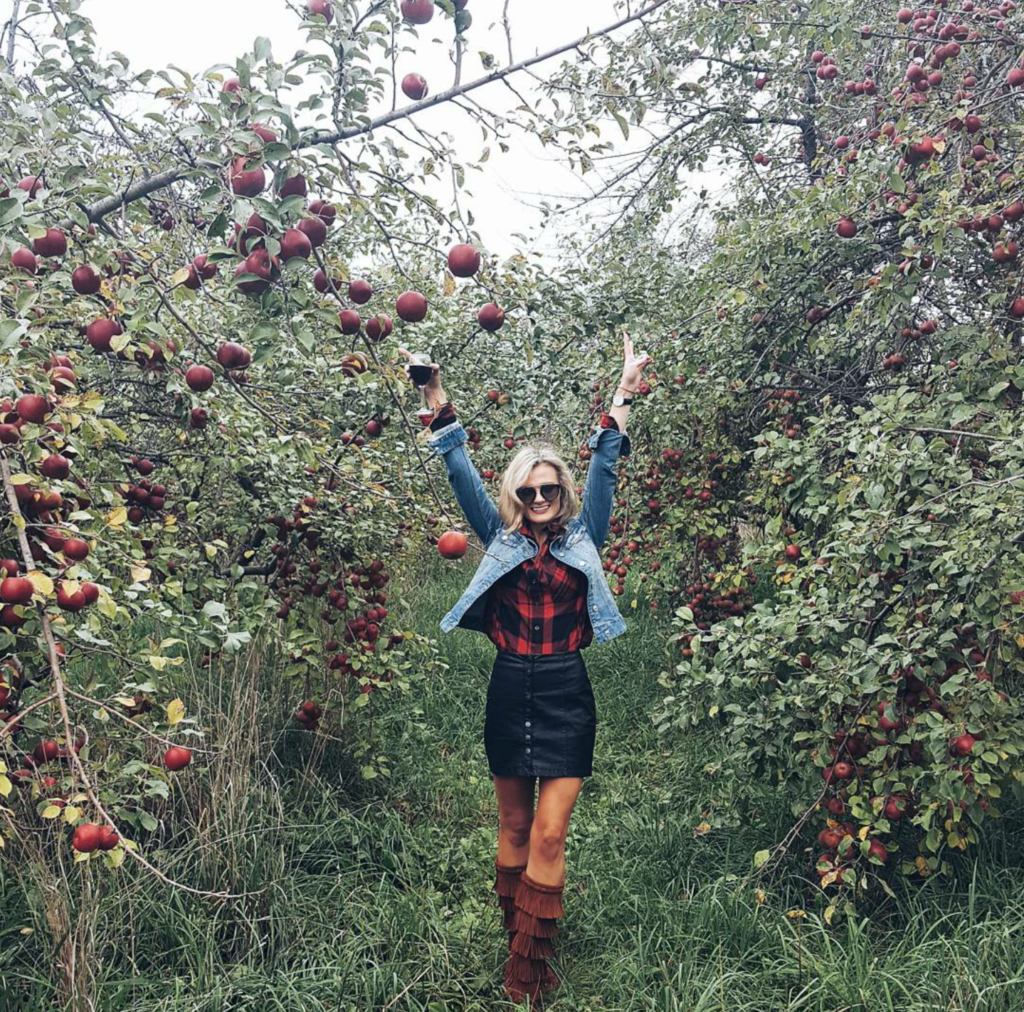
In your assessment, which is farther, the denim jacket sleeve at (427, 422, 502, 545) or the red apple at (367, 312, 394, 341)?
the denim jacket sleeve at (427, 422, 502, 545)

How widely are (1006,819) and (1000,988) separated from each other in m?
0.89

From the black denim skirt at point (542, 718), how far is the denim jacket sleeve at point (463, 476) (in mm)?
417

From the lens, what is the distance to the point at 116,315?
5.82 feet

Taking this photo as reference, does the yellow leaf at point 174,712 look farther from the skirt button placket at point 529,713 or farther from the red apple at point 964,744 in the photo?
the red apple at point 964,744

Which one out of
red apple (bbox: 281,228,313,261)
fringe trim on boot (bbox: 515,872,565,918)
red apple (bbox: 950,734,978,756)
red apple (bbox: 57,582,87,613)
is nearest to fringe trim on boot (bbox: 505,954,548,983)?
fringe trim on boot (bbox: 515,872,565,918)

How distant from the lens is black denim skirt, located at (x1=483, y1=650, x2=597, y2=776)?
7.82 feet

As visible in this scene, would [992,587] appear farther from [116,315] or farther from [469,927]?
[116,315]

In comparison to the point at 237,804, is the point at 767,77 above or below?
above

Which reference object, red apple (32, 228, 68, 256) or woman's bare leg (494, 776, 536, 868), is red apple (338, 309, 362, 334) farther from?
woman's bare leg (494, 776, 536, 868)

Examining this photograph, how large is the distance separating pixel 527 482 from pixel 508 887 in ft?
3.97

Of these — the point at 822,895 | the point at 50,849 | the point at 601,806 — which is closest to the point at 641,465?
the point at 601,806

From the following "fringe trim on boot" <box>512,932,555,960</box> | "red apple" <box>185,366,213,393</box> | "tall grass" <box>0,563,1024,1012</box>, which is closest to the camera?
"red apple" <box>185,366,213,393</box>

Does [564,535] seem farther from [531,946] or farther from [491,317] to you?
[531,946]

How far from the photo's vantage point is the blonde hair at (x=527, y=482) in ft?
8.08
